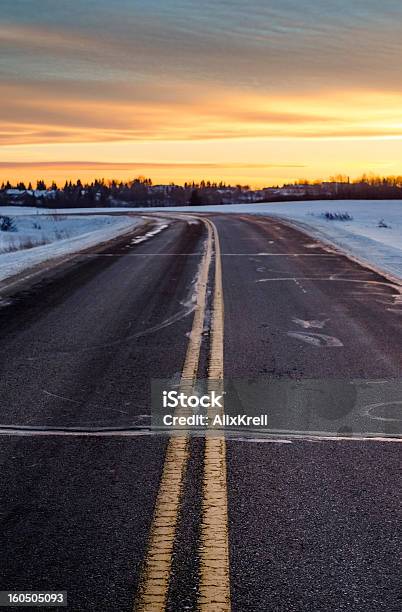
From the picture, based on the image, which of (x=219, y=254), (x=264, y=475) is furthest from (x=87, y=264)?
(x=264, y=475)

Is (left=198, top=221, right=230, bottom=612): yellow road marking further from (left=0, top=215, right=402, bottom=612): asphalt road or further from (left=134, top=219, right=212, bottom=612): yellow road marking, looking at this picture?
(left=134, top=219, right=212, bottom=612): yellow road marking

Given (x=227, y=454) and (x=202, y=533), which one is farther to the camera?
(x=227, y=454)

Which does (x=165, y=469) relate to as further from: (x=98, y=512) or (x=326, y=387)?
(x=326, y=387)

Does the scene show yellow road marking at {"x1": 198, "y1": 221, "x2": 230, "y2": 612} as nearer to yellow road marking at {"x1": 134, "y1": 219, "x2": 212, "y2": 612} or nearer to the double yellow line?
the double yellow line

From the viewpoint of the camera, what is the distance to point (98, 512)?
3.74 m

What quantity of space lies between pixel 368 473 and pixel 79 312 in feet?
21.2

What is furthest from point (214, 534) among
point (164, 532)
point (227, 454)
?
point (227, 454)

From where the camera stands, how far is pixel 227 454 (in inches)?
181

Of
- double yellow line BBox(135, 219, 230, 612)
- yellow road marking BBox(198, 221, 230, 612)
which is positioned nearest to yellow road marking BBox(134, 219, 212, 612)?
double yellow line BBox(135, 219, 230, 612)

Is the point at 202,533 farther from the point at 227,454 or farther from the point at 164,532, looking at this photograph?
the point at 227,454

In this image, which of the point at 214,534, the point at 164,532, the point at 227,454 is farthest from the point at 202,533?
the point at 227,454

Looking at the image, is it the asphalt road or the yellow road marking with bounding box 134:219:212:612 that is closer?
the yellow road marking with bounding box 134:219:212:612

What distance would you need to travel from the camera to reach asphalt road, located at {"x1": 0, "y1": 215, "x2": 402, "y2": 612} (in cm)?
310

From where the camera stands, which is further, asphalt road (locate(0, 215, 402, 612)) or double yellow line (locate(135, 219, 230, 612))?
asphalt road (locate(0, 215, 402, 612))
